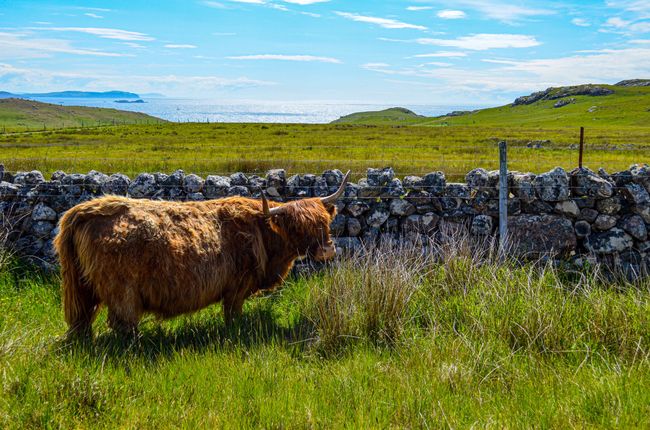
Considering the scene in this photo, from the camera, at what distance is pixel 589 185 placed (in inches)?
327

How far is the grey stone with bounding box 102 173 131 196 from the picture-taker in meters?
8.35

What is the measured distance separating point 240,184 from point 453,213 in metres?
3.34

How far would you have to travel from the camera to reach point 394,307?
509 centimetres

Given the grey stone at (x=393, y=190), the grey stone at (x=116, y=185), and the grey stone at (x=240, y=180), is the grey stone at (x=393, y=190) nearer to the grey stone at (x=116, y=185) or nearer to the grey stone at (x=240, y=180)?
the grey stone at (x=240, y=180)

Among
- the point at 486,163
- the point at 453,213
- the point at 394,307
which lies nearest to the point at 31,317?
the point at 394,307

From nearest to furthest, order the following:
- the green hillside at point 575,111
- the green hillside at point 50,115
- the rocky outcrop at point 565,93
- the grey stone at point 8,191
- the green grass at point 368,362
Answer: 1. the green grass at point 368,362
2. the grey stone at point 8,191
3. the green hillside at point 575,111
4. the green hillside at point 50,115
5. the rocky outcrop at point 565,93

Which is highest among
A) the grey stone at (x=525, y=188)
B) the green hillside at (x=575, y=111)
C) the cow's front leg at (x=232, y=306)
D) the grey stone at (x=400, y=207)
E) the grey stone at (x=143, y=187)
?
the green hillside at (x=575, y=111)

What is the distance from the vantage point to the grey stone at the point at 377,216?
8234 mm

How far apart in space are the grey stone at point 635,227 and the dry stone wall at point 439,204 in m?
0.01

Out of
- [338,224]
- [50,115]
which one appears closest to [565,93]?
[50,115]

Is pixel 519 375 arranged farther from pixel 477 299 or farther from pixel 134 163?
pixel 134 163

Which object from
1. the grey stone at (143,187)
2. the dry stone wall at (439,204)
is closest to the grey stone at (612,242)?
the dry stone wall at (439,204)

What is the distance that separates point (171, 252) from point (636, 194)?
6.97m

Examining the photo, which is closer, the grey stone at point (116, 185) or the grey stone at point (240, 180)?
the grey stone at point (116, 185)
